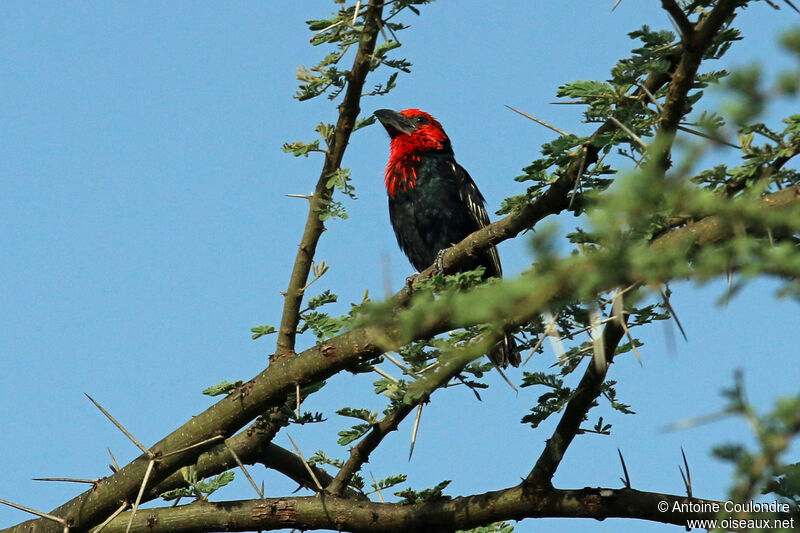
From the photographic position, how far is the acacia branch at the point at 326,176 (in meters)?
3.38

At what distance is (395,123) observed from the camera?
24.0 ft

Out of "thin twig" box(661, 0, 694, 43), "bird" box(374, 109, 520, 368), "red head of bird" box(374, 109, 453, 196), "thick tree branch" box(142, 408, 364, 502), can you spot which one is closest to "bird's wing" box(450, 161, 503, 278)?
"bird" box(374, 109, 520, 368)

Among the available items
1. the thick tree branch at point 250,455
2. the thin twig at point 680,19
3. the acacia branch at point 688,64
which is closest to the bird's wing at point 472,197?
the thick tree branch at point 250,455

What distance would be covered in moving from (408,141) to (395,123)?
0.81ft

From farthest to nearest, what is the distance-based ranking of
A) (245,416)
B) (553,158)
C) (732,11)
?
(245,416)
(553,158)
(732,11)

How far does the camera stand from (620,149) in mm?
3121

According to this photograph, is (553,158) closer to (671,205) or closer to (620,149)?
(620,149)

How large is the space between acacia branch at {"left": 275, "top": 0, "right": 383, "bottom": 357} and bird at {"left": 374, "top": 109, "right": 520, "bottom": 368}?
2.54 metres

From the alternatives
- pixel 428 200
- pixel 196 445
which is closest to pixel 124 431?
pixel 196 445

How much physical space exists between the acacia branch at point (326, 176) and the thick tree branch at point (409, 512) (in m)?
0.70

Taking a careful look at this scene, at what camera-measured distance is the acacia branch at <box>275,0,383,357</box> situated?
3385mm

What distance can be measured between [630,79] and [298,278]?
5.26ft

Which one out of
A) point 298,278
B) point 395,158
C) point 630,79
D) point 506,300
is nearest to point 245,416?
point 298,278

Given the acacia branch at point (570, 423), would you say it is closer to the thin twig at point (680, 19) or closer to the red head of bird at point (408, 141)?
the thin twig at point (680, 19)
